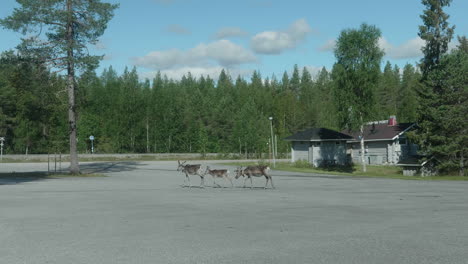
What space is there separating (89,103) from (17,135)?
185 feet

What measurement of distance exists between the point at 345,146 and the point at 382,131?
21.1 ft

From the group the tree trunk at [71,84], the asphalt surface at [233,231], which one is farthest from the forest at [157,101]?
the asphalt surface at [233,231]

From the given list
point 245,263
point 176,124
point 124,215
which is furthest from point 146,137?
point 245,263

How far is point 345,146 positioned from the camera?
68.4 metres

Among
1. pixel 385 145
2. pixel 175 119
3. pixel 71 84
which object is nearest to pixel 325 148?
pixel 385 145

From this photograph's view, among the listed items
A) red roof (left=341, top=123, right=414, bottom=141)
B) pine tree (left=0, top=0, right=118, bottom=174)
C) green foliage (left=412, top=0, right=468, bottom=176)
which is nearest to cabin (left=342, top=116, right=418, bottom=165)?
red roof (left=341, top=123, right=414, bottom=141)

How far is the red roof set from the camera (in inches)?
2643

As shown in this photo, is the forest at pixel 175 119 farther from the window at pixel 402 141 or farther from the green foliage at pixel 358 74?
the green foliage at pixel 358 74

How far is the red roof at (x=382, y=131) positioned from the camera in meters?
67.1

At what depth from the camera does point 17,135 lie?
89938 millimetres

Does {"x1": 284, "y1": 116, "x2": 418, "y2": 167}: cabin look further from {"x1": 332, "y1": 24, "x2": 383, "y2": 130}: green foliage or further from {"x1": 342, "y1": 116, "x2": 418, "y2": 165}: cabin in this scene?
{"x1": 332, "y1": 24, "x2": 383, "y2": 130}: green foliage

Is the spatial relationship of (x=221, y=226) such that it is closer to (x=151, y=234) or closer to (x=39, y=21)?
(x=151, y=234)

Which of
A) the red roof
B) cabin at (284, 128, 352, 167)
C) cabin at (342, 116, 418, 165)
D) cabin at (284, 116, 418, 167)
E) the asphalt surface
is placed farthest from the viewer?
the red roof

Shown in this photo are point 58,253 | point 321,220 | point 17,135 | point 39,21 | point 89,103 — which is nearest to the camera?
point 58,253
